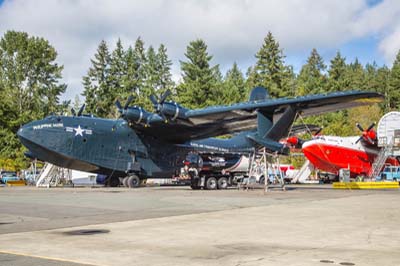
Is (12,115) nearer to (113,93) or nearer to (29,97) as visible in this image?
(29,97)

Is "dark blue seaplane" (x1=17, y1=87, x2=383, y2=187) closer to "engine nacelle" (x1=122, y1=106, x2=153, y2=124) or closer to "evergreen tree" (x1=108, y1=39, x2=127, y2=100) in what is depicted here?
"engine nacelle" (x1=122, y1=106, x2=153, y2=124)

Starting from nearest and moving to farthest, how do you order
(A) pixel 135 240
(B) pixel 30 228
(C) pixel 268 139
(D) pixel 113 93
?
(A) pixel 135 240 → (B) pixel 30 228 → (C) pixel 268 139 → (D) pixel 113 93

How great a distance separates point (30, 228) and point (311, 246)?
22.3 ft

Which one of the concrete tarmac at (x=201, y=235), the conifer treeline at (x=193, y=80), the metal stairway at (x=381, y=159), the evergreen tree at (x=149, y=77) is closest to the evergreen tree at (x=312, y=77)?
the conifer treeline at (x=193, y=80)

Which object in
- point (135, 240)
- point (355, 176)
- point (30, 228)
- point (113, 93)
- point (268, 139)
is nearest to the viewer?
point (135, 240)

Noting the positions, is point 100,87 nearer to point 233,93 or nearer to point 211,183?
point 233,93

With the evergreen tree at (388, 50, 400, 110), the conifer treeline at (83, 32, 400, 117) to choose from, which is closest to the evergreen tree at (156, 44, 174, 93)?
the conifer treeline at (83, 32, 400, 117)

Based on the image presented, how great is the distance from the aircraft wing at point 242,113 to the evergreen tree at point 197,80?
3386 cm

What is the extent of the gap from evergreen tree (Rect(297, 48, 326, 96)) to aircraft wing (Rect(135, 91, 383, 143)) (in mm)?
45174

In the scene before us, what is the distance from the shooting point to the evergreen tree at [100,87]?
78.6 metres

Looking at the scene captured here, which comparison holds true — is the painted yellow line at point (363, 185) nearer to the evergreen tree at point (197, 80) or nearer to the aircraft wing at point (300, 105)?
the aircraft wing at point (300, 105)

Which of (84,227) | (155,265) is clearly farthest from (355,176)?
(155,265)

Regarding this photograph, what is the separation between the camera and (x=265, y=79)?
72812mm

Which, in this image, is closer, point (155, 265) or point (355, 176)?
point (155, 265)
